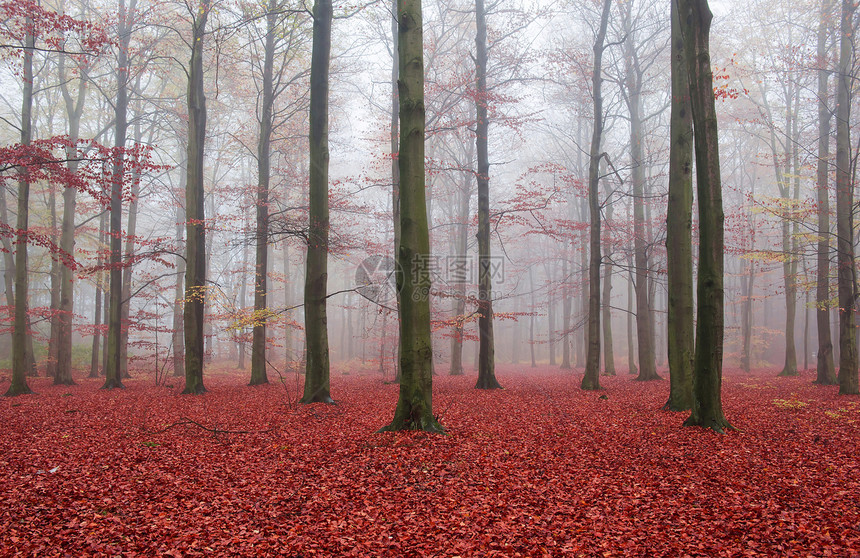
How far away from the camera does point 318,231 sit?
352 inches

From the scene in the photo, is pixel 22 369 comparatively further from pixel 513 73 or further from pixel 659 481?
pixel 513 73

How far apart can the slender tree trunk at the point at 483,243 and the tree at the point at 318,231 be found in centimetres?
418

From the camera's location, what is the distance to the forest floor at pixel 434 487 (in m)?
3.28

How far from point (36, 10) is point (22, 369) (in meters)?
8.06

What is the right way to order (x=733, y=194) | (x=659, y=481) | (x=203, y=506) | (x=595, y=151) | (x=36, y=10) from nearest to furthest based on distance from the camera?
1. (x=203, y=506)
2. (x=659, y=481)
3. (x=36, y=10)
4. (x=595, y=151)
5. (x=733, y=194)

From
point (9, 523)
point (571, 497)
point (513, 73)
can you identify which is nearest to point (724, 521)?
point (571, 497)

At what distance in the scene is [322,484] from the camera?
4391mm

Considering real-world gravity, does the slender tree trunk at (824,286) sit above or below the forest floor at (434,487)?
above

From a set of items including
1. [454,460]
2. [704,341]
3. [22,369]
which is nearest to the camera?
[454,460]

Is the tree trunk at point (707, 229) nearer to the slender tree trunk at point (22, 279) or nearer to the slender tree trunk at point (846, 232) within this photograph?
the slender tree trunk at point (846, 232)

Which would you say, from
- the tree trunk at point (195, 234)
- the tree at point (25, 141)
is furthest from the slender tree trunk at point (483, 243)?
the tree at point (25, 141)

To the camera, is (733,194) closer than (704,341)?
No

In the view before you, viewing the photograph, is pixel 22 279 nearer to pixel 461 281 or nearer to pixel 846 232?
pixel 461 281

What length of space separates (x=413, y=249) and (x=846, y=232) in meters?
11.4
